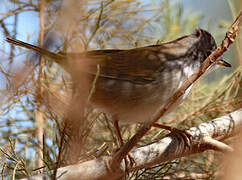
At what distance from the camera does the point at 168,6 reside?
3.34 m

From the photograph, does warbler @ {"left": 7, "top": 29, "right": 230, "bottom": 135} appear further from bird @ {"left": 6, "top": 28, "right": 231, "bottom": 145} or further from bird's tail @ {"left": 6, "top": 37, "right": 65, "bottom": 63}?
bird's tail @ {"left": 6, "top": 37, "right": 65, "bottom": 63}

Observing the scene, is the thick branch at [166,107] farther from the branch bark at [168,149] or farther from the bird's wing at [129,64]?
the bird's wing at [129,64]

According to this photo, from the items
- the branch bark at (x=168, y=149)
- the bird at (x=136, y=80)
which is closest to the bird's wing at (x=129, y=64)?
the bird at (x=136, y=80)

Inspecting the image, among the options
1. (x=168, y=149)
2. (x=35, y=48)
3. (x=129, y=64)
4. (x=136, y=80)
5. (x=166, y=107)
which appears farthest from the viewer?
(x=129, y=64)

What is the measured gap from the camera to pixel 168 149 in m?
2.01

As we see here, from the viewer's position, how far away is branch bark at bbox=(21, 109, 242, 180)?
1659 millimetres

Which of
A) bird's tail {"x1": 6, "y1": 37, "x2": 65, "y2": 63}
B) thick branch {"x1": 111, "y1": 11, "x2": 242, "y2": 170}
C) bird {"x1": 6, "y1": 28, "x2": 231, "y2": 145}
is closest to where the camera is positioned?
thick branch {"x1": 111, "y1": 11, "x2": 242, "y2": 170}

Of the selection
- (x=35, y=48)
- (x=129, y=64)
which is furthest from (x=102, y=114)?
(x=35, y=48)

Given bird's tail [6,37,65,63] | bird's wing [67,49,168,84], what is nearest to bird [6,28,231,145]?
bird's wing [67,49,168,84]

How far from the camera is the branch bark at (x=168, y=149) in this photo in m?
1.66

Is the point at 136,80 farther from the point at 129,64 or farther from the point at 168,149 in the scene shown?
the point at 168,149

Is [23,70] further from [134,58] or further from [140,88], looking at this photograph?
[134,58]

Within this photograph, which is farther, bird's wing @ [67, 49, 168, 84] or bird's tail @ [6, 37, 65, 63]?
bird's wing @ [67, 49, 168, 84]

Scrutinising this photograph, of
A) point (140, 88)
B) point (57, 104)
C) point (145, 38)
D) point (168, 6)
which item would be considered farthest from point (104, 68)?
point (168, 6)
